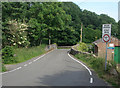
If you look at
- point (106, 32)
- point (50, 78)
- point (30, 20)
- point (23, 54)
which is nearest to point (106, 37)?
point (106, 32)

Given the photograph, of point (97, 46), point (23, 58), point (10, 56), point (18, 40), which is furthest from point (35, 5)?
point (10, 56)

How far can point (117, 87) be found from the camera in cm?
860

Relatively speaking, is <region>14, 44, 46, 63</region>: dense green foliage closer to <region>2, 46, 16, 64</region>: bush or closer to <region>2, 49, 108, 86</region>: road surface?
<region>2, 46, 16, 64</region>: bush

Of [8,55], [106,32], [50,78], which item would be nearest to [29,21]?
[8,55]

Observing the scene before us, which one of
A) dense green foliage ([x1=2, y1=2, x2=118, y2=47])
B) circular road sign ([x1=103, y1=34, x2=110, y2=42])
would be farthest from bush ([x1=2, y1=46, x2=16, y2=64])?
dense green foliage ([x1=2, y1=2, x2=118, y2=47])

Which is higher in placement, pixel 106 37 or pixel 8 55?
pixel 106 37

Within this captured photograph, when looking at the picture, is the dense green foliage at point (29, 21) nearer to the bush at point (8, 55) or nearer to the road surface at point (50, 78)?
the bush at point (8, 55)

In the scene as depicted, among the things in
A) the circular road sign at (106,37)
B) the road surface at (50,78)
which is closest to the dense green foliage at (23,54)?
the road surface at (50,78)

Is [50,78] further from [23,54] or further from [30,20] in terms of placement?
[30,20]

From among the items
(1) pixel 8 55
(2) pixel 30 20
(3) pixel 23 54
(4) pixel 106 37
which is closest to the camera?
(4) pixel 106 37

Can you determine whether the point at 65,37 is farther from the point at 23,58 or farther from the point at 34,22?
the point at 23,58

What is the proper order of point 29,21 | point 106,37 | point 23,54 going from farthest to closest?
point 29,21
point 23,54
point 106,37

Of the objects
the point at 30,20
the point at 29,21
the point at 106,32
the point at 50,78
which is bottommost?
the point at 50,78

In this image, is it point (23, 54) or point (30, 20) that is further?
point (30, 20)
